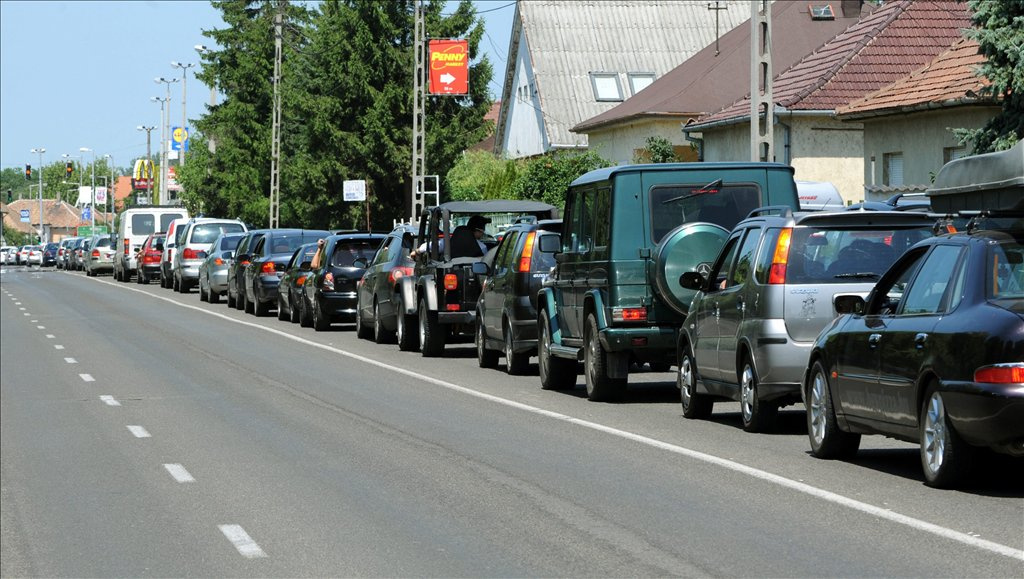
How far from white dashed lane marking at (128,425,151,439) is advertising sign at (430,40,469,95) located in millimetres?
39340

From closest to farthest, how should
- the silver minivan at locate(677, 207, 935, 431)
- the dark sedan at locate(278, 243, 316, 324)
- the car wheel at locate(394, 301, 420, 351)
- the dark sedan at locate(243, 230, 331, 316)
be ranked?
the silver minivan at locate(677, 207, 935, 431) < the car wheel at locate(394, 301, 420, 351) < the dark sedan at locate(278, 243, 316, 324) < the dark sedan at locate(243, 230, 331, 316)

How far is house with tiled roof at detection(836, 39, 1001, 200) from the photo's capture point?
3198 centimetres

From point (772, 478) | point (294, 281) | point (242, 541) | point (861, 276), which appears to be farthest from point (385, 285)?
point (242, 541)

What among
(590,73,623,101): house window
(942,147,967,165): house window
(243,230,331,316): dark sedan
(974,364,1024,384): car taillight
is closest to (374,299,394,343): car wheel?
(243,230,331,316): dark sedan

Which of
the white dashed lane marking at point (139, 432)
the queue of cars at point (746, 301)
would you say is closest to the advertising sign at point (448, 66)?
the queue of cars at point (746, 301)

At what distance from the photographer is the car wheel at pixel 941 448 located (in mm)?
10195

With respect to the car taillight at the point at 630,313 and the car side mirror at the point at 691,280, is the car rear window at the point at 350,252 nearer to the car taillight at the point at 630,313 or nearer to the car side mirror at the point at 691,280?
the car taillight at the point at 630,313

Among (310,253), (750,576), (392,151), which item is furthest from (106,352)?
(392,151)

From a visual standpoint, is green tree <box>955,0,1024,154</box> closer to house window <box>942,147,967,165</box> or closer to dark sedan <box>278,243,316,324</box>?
house window <box>942,147,967,165</box>

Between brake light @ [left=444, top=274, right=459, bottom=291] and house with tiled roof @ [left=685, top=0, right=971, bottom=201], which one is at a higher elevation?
house with tiled roof @ [left=685, top=0, right=971, bottom=201]

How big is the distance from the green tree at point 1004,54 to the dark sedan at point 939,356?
492 inches

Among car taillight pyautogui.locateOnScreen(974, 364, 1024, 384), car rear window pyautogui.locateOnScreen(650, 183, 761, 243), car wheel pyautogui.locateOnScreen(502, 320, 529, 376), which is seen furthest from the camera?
car wheel pyautogui.locateOnScreen(502, 320, 529, 376)

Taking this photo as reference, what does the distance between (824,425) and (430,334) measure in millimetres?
12875

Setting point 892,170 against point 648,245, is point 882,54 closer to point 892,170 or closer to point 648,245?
point 892,170
